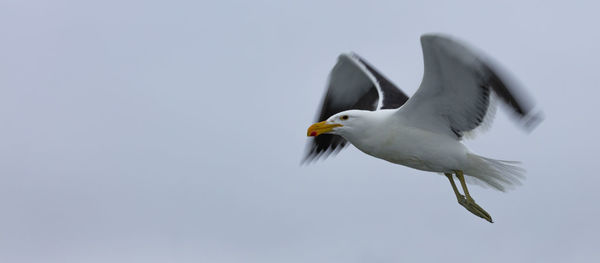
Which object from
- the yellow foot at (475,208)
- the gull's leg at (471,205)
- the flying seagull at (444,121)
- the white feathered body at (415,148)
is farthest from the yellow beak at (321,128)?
the yellow foot at (475,208)

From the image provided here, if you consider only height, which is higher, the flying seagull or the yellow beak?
the yellow beak

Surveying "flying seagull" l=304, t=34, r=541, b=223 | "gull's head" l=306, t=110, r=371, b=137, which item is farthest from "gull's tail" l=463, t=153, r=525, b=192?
"gull's head" l=306, t=110, r=371, b=137

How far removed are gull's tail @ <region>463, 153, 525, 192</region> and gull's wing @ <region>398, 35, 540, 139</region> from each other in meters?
0.46

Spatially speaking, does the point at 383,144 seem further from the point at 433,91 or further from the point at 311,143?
the point at 311,143

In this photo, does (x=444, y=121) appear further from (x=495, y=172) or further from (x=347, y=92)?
(x=347, y=92)

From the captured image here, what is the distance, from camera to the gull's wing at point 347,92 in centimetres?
1628

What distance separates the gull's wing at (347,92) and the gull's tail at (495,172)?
2.19m

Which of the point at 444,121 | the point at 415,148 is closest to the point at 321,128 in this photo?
the point at 415,148

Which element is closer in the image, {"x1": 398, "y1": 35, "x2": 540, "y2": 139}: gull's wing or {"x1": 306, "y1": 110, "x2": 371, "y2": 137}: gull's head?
{"x1": 398, "y1": 35, "x2": 540, "y2": 139}: gull's wing

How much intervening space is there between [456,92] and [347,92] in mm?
3494

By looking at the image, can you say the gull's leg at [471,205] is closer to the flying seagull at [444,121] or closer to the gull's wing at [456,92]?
the flying seagull at [444,121]

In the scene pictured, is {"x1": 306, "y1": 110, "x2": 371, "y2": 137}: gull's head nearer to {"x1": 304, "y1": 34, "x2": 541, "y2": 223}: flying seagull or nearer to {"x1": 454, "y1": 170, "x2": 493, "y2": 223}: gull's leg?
{"x1": 304, "y1": 34, "x2": 541, "y2": 223}: flying seagull

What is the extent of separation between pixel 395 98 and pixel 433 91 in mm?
2183

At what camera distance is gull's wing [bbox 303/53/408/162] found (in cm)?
1628
